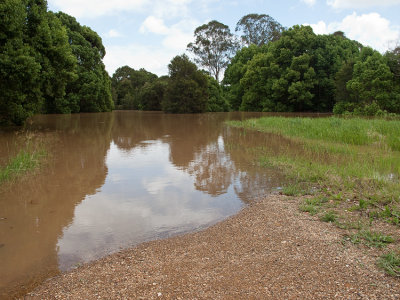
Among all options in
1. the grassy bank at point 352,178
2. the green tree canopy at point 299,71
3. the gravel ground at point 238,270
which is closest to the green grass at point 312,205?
the grassy bank at point 352,178

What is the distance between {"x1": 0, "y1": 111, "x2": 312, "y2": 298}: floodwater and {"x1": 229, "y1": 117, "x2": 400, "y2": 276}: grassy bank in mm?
857

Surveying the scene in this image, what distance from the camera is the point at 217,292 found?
295cm

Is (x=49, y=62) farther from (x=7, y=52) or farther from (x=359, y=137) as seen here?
(x=359, y=137)

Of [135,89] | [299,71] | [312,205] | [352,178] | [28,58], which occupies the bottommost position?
[312,205]

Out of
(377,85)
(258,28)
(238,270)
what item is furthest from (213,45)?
(238,270)

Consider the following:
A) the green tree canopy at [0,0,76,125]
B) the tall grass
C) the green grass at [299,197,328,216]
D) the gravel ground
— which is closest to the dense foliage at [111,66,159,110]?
the green tree canopy at [0,0,76,125]

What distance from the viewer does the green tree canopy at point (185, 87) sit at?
39.2 metres

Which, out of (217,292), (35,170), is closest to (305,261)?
(217,292)

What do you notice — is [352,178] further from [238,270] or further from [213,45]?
[213,45]

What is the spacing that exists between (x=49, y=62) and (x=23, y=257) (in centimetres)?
1455

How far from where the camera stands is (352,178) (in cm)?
628

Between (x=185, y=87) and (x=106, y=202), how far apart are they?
34.5m

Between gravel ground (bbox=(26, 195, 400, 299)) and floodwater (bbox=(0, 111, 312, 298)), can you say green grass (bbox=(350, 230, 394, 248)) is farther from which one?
floodwater (bbox=(0, 111, 312, 298))

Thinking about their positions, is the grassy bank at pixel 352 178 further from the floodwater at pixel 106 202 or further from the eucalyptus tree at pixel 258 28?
the eucalyptus tree at pixel 258 28
